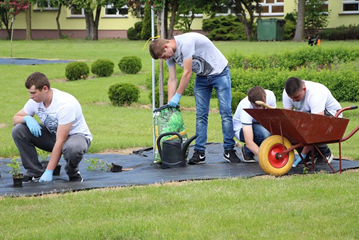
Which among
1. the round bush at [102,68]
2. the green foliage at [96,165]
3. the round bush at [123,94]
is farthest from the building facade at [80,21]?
the green foliage at [96,165]

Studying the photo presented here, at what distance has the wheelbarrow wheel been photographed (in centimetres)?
577

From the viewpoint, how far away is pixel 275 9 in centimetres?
3647

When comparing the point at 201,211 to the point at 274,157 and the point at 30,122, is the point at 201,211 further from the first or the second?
the point at 30,122

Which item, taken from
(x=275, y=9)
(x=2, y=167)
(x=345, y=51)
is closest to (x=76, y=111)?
(x=2, y=167)

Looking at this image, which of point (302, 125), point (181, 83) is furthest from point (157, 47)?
point (302, 125)

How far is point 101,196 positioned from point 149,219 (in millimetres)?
846

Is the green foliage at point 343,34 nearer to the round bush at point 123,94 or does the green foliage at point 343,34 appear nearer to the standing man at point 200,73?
the round bush at point 123,94

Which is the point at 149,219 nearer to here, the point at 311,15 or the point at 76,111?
the point at 76,111

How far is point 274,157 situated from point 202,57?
1.39 meters

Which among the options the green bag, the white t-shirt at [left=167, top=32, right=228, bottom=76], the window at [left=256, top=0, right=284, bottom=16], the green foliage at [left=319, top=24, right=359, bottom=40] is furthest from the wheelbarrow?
the window at [left=256, top=0, right=284, bottom=16]

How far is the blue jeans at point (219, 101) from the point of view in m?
6.54

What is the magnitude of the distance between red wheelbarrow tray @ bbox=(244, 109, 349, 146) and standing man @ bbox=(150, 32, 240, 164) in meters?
0.76

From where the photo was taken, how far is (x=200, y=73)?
6.52 meters

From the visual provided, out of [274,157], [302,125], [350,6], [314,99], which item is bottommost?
[274,157]
